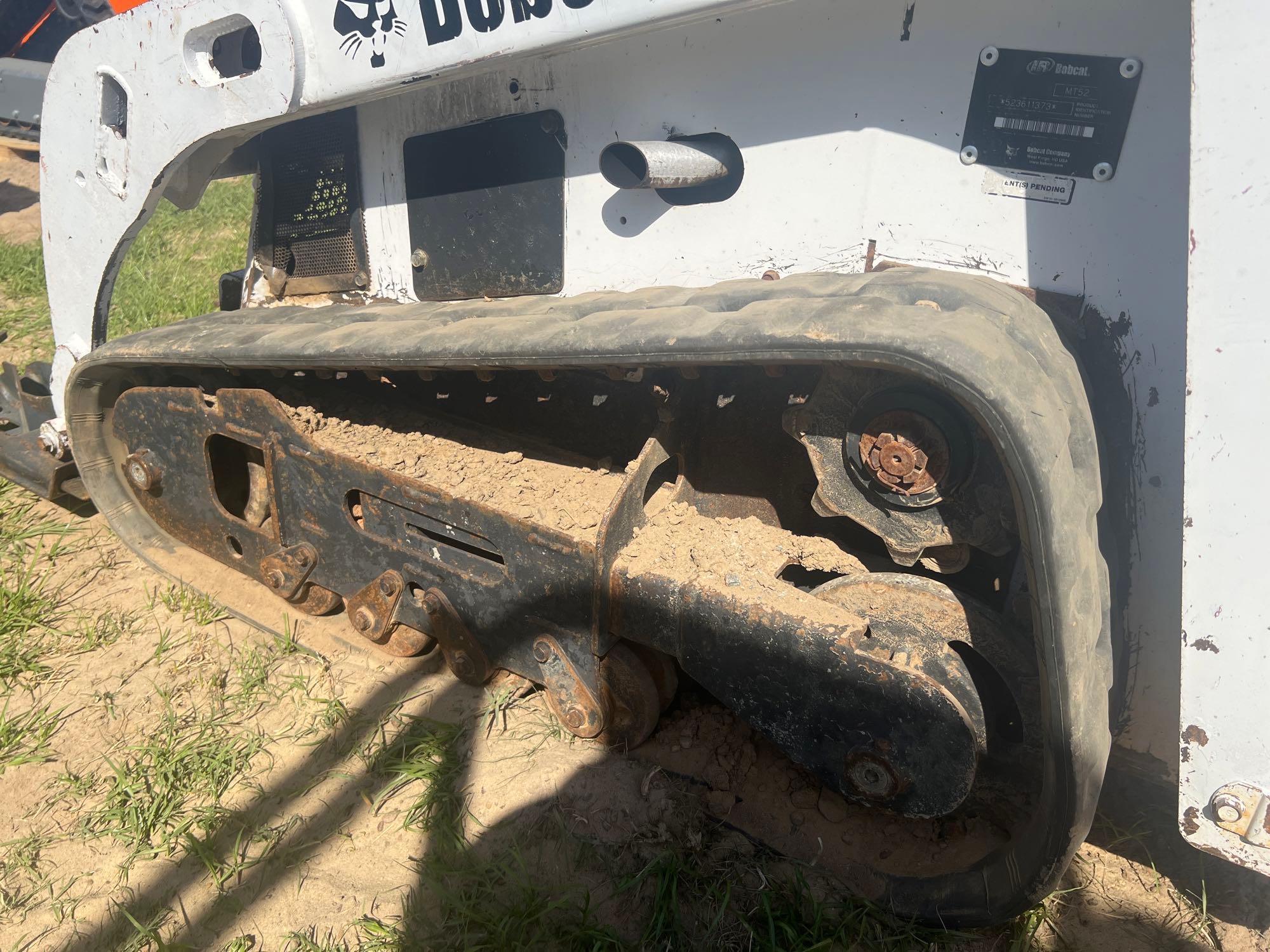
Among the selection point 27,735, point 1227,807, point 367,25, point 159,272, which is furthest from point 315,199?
point 159,272

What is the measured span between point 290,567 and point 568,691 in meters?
0.86

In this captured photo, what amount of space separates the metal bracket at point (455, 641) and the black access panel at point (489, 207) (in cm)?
81

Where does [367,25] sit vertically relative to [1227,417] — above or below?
above

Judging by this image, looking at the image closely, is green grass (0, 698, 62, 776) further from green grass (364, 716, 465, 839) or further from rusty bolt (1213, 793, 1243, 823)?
rusty bolt (1213, 793, 1243, 823)

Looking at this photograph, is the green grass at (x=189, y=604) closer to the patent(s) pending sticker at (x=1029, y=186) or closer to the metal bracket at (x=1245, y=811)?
the patent(s) pending sticker at (x=1029, y=186)

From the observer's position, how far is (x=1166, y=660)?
1.77 m

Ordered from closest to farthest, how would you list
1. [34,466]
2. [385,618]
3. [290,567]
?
1. [385,618]
2. [290,567]
3. [34,466]

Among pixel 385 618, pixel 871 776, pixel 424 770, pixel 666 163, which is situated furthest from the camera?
pixel 385 618

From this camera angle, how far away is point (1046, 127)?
5.25ft

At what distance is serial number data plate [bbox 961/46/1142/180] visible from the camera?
155cm

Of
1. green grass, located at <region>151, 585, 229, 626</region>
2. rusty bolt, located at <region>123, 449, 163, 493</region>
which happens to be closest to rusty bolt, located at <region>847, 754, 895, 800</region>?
green grass, located at <region>151, 585, 229, 626</region>

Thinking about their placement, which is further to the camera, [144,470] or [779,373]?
[144,470]

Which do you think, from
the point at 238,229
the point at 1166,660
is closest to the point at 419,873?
the point at 1166,660

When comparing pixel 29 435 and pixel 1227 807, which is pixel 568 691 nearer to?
pixel 1227 807
